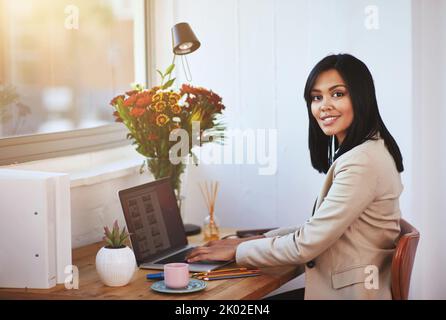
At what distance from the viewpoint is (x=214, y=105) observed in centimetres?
262

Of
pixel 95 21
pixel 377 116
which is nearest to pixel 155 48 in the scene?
pixel 95 21

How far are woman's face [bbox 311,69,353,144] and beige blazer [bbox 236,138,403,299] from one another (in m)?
0.12

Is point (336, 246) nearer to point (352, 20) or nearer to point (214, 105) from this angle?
point (214, 105)

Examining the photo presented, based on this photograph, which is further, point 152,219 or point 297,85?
point 297,85

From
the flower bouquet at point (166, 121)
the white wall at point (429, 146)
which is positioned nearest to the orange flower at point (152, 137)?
the flower bouquet at point (166, 121)

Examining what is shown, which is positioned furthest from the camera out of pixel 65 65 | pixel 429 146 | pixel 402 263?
pixel 429 146

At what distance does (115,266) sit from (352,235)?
2.22 feet

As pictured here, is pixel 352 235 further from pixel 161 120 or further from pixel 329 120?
pixel 161 120

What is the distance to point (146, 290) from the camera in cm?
194

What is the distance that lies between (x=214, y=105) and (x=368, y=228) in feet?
2.79

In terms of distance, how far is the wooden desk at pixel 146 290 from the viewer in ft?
6.16

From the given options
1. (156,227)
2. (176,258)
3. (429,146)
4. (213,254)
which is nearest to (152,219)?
(156,227)

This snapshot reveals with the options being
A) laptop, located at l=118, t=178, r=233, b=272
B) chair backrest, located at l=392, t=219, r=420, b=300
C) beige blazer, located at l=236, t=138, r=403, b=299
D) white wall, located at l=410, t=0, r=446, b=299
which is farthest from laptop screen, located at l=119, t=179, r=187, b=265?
white wall, located at l=410, t=0, r=446, b=299

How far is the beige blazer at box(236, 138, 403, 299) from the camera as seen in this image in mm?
1974
